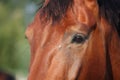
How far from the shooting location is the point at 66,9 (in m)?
1.74

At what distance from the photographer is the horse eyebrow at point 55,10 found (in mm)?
1729

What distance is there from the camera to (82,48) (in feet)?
5.40

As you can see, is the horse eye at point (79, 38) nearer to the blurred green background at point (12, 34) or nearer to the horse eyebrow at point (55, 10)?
the horse eyebrow at point (55, 10)

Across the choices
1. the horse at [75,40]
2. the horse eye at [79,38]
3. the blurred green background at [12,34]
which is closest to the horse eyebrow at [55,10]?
the horse at [75,40]

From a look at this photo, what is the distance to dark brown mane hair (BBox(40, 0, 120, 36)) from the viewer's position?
1.74m

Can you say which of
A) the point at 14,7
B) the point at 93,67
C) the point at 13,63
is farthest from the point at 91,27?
the point at 14,7

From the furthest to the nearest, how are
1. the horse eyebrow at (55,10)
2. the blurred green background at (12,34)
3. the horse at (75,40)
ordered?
the blurred green background at (12,34) → the horse eyebrow at (55,10) → the horse at (75,40)

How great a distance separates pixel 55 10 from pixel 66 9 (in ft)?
0.16

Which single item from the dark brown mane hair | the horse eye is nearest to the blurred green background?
the dark brown mane hair

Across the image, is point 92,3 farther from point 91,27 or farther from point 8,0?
point 8,0

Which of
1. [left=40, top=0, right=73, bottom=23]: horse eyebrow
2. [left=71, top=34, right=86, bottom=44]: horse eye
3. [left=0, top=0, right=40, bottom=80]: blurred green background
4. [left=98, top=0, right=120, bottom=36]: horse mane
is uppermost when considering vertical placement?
[left=40, top=0, right=73, bottom=23]: horse eyebrow

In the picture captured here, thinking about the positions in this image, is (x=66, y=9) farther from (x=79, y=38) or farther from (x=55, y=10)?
(x=79, y=38)

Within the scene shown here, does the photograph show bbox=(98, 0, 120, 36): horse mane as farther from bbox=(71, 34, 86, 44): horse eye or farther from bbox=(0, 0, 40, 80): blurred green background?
bbox=(0, 0, 40, 80): blurred green background

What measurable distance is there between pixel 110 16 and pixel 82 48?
0.24m
